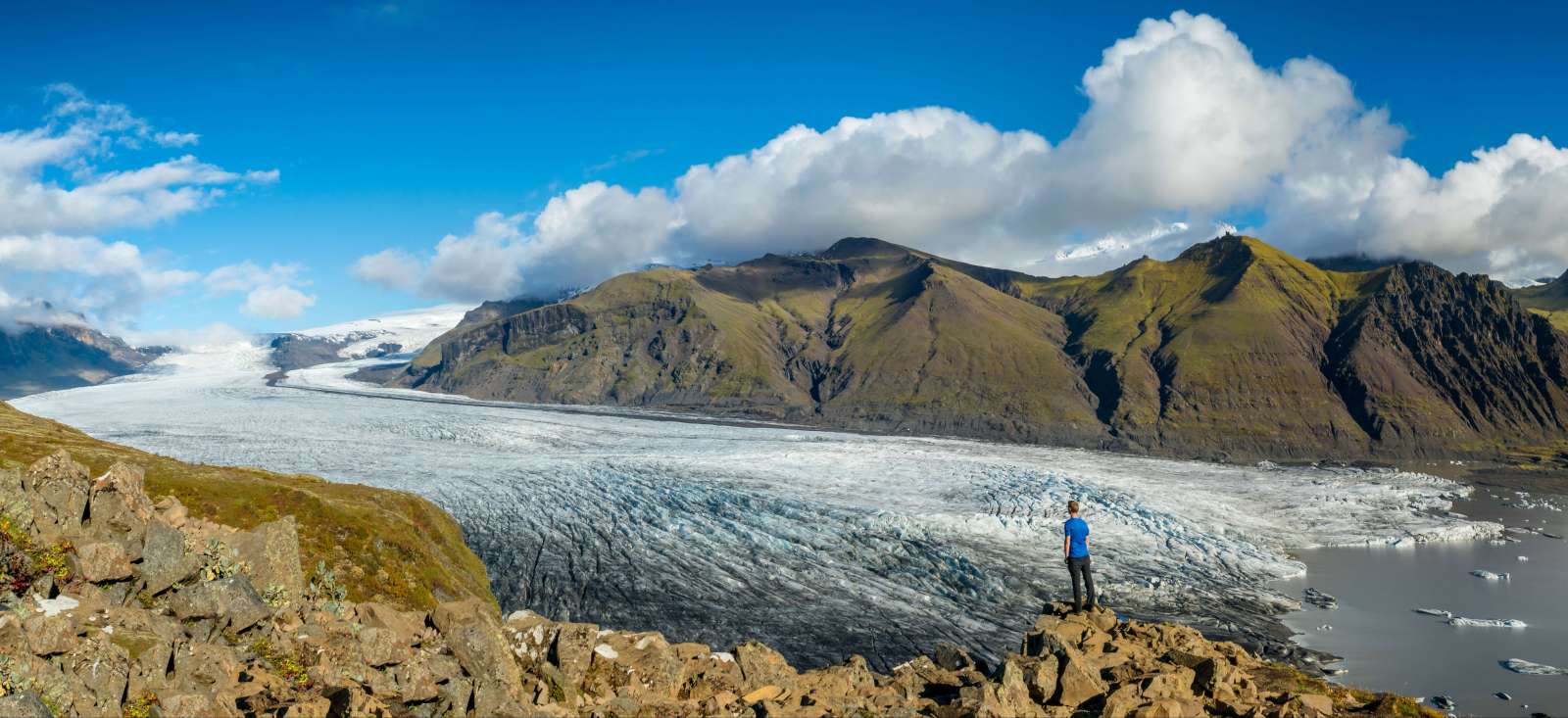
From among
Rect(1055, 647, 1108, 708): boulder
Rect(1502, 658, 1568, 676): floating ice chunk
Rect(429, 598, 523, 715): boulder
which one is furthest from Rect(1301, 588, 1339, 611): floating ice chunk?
Rect(429, 598, 523, 715): boulder

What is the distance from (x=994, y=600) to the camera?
5172 centimetres

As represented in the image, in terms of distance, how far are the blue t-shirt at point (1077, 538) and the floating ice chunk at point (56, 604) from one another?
A: 2180cm

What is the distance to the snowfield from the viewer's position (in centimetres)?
4938

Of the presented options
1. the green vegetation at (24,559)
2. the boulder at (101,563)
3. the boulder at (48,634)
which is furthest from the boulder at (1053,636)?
the green vegetation at (24,559)

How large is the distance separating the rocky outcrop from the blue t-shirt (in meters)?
4.27

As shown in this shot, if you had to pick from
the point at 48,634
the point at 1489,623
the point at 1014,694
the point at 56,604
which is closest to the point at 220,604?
the point at 56,604

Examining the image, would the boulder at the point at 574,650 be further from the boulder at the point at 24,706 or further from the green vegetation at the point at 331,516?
the green vegetation at the point at 331,516

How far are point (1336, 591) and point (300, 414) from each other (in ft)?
472

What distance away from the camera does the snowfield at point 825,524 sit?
4938 cm

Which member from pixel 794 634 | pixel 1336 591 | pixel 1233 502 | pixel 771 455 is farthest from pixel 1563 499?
pixel 794 634

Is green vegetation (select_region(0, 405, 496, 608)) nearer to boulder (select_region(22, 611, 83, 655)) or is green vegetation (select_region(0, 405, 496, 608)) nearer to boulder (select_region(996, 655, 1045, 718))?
boulder (select_region(22, 611, 83, 655))

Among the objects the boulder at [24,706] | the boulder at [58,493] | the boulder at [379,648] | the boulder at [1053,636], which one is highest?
the boulder at [58,493]

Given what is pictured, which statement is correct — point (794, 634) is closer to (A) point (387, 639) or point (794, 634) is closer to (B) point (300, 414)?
(A) point (387, 639)

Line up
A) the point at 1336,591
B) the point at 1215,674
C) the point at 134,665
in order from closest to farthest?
the point at 134,665
the point at 1215,674
the point at 1336,591
